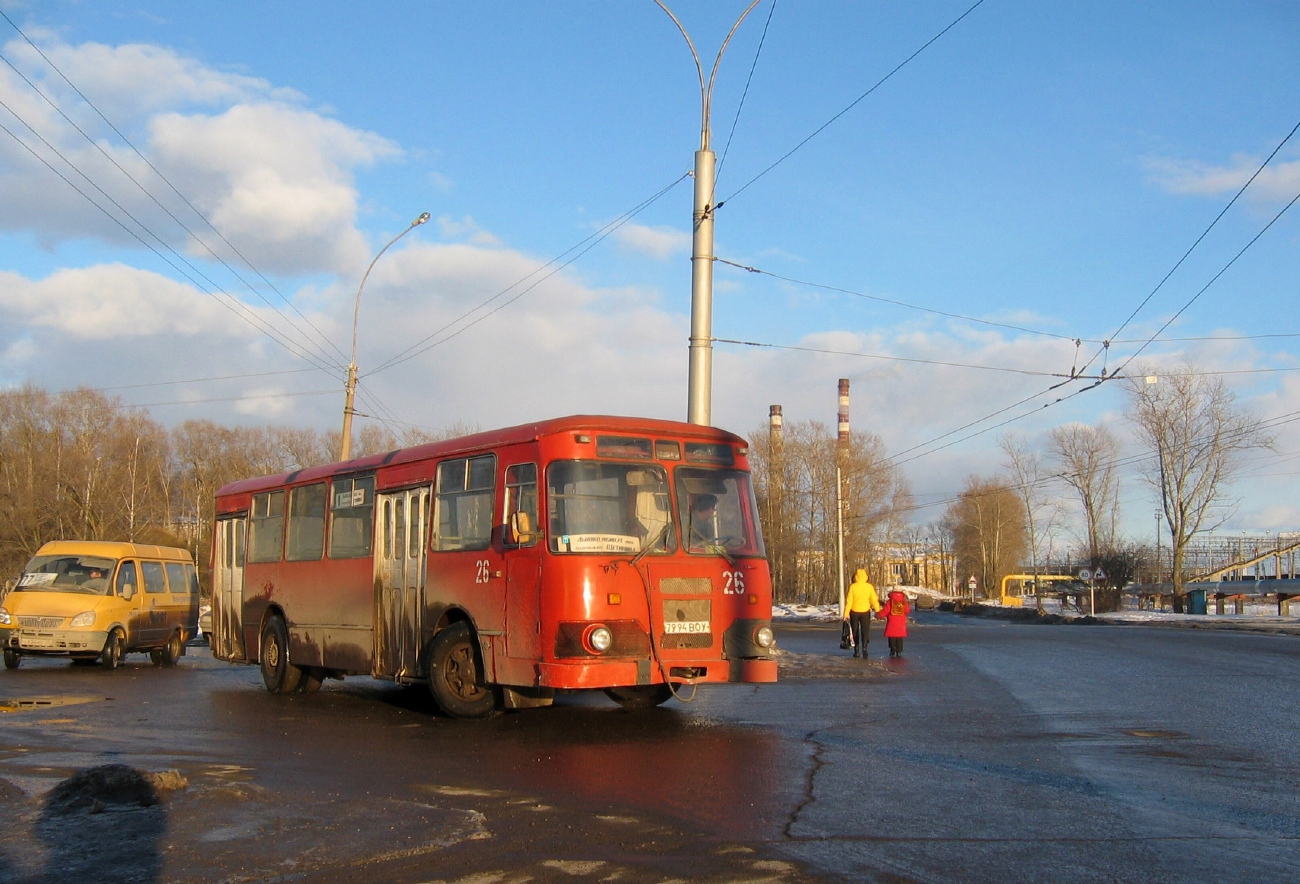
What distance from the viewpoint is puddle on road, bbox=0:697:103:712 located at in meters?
12.8

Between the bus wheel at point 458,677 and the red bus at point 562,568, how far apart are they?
0.8 inches

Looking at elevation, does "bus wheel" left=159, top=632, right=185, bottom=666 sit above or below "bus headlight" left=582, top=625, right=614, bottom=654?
below

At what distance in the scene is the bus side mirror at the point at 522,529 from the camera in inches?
428

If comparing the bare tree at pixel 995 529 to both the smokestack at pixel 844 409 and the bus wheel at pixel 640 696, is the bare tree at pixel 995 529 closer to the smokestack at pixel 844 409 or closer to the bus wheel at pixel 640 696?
the smokestack at pixel 844 409

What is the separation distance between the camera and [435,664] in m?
12.0

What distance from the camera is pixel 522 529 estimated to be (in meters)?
10.9

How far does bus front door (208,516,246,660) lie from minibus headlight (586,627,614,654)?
8420mm

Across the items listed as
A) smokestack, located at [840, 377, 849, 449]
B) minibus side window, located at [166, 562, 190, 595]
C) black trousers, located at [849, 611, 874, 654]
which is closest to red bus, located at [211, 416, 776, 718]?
minibus side window, located at [166, 562, 190, 595]

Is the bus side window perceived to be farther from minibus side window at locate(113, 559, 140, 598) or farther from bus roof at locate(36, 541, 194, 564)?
bus roof at locate(36, 541, 194, 564)

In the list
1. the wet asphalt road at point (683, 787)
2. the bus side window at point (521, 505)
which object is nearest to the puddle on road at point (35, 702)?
the wet asphalt road at point (683, 787)

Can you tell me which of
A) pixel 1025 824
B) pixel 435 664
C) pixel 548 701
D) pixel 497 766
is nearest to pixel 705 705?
pixel 548 701

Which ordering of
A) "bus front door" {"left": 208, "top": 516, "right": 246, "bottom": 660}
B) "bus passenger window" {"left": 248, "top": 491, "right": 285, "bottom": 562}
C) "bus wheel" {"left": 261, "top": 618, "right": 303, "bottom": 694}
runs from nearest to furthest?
1. "bus wheel" {"left": 261, "top": 618, "right": 303, "bottom": 694}
2. "bus passenger window" {"left": 248, "top": 491, "right": 285, "bottom": 562}
3. "bus front door" {"left": 208, "top": 516, "right": 246, "bottom": 660}

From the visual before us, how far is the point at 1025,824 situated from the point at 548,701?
241 inches

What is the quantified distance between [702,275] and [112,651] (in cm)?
1148
